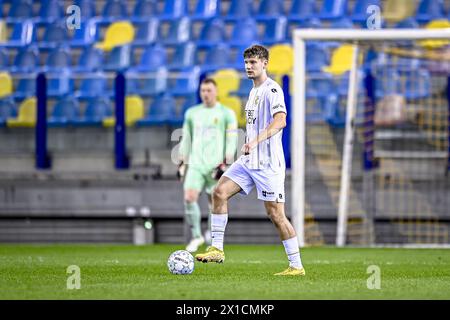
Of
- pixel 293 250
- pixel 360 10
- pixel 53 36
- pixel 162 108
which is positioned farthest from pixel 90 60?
pixel 293 250

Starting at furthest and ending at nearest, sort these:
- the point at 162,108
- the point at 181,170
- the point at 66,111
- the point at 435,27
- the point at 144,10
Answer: the point at 144,10
the point at 435,27
the point at 66,111
the point at 162,108
the point at 181,170

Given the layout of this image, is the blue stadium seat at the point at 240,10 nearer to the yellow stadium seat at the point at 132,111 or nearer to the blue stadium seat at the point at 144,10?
the blue stadium seat at the point at 144,10

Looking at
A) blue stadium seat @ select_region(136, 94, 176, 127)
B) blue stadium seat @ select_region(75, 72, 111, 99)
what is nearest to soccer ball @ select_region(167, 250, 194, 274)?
blue stadium seat @ select_region(136, 94, 176, 127)

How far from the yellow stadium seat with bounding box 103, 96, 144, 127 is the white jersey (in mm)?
8087

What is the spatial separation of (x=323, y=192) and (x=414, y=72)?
96.6 inches

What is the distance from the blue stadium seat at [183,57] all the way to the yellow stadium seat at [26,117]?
2.62 metres

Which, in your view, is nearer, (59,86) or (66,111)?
(66,111)

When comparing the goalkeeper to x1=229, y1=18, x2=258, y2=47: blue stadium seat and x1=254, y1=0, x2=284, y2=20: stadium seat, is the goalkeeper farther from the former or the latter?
x1=254, y1=0, x2=284, y2=20: stadium seat

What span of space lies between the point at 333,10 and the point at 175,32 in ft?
9.18

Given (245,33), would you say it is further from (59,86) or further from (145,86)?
(59,86)

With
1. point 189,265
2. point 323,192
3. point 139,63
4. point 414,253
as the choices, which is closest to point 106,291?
point 189,265

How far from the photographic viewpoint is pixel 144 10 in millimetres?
20281

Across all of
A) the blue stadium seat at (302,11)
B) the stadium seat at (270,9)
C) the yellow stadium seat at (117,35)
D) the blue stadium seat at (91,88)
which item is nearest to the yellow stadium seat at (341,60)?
the blue stadium seat at (302,11)
